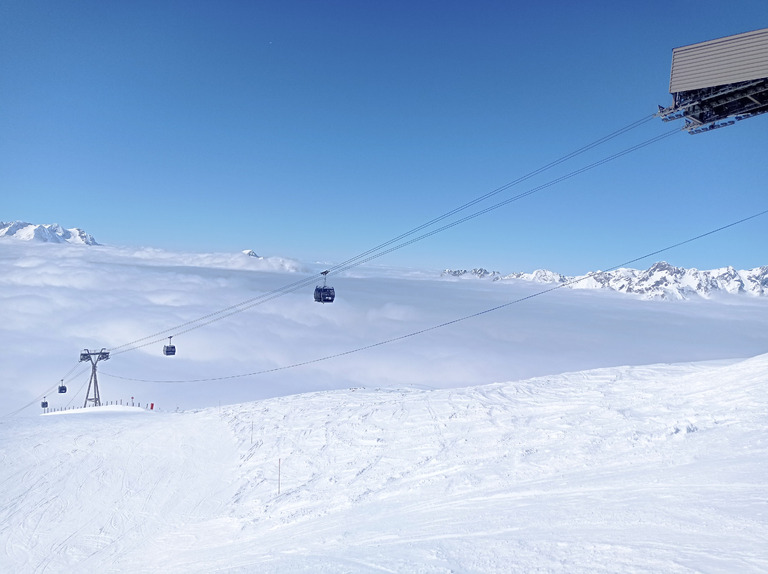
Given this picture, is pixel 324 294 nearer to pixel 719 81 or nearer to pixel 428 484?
pixel 428 484

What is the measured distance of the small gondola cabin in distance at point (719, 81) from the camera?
14.4m

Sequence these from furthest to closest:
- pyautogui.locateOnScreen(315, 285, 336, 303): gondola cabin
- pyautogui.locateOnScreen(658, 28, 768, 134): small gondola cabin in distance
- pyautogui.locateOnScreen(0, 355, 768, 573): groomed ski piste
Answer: pyautogui.locateOnScreen(315, 285, 336, 303): gondola cabin < pyautogui.locateOnScreen(658, 28, 768, 134): small gondola cabin in distance < pyautogui.locateOnScreen(0, 355, 768, 573): groomed ski piste

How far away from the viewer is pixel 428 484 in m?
11.8

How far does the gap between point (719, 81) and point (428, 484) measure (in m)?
17.7

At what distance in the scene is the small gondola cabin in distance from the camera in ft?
47.4

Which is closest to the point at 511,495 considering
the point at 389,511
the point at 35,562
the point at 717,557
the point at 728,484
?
the point at 389,511

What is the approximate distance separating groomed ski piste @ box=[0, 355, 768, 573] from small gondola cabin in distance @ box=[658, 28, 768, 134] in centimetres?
1017

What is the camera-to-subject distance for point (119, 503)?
48.6ft

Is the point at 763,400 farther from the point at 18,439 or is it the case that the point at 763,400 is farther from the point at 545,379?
the point at 18,439

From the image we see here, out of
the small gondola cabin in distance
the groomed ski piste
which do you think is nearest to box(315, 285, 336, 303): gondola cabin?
the groomed ski piste

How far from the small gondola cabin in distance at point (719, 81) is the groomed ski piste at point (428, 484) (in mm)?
10174

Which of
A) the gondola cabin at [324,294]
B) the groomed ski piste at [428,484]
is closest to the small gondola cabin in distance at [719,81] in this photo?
the groomed ski piste at [428,484]

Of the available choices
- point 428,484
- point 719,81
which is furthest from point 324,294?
point 719,81

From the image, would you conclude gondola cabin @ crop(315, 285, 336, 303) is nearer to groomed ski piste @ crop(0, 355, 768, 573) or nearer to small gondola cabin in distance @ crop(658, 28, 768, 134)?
groomed ski piste @ crop(0, 355, 768, 573)
